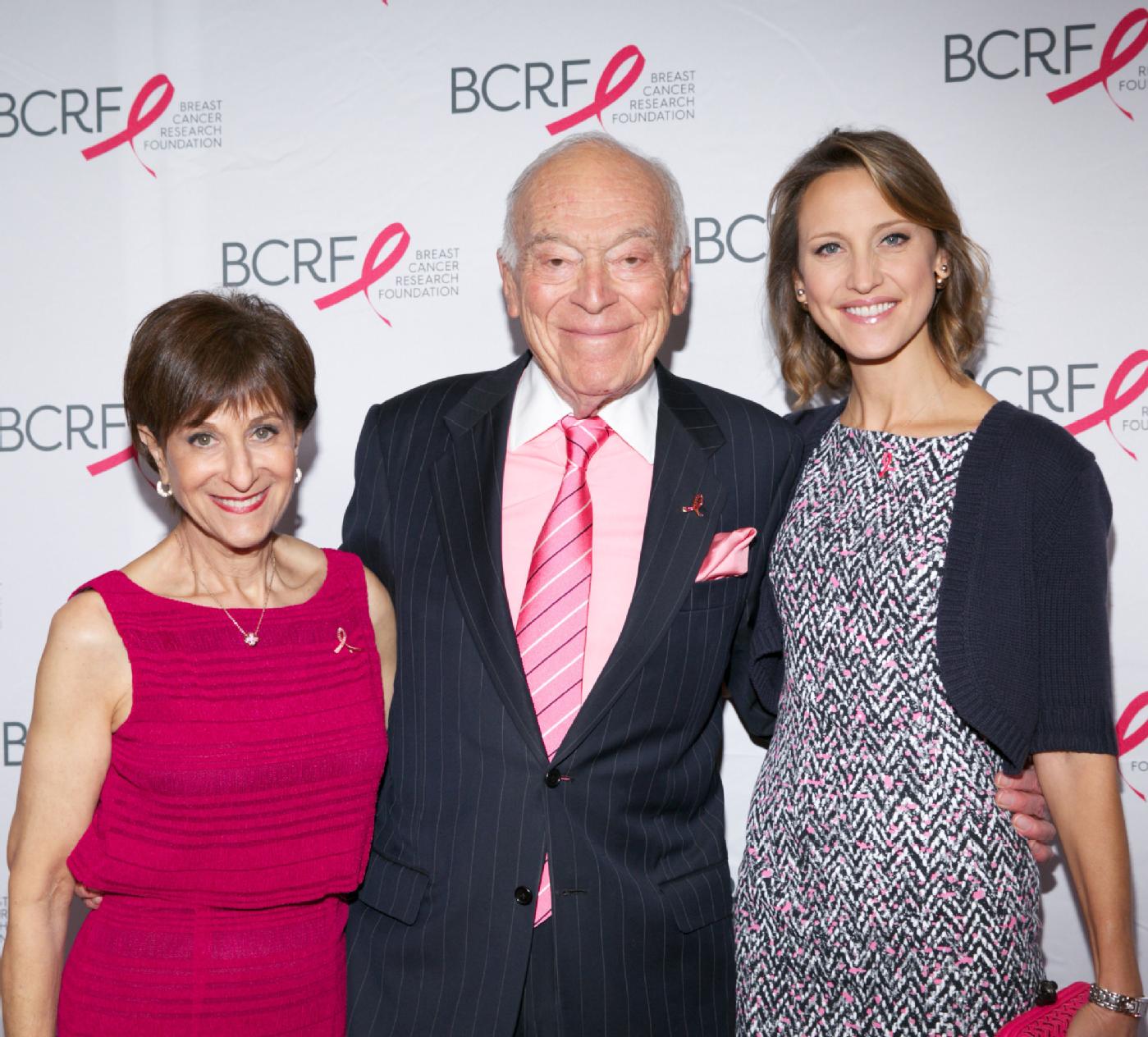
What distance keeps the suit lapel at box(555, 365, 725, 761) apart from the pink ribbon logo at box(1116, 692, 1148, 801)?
3.69 ft

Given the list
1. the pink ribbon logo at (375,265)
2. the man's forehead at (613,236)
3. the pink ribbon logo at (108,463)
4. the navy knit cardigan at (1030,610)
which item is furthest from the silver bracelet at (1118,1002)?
the pink ribbon logo at (108,463)

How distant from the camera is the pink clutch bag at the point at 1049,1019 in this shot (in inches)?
62.7

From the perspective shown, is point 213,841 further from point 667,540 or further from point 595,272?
point 595,272

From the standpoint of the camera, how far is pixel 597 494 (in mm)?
1916

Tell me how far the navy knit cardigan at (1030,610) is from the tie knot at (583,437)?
2.02 ft

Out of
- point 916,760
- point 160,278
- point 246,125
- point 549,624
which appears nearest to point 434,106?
point 246,125

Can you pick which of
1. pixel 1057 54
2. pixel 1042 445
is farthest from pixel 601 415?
pixel 1057 54

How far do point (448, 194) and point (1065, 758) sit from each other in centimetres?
173

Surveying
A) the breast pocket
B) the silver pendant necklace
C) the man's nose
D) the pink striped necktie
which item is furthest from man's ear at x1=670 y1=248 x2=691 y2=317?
the silver pendant necklace

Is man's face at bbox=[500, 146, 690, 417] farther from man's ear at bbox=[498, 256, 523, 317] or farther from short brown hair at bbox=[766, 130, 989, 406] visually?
short brown hair at bbox=[766, 130, 989, 406]

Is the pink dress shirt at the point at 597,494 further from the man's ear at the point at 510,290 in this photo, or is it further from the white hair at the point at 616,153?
the white hair at the point at 616,153

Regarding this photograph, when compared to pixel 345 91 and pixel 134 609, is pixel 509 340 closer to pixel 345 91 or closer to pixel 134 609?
pixel 345 91

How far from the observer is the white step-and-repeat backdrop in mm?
2330

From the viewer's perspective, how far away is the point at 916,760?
1724 mm
